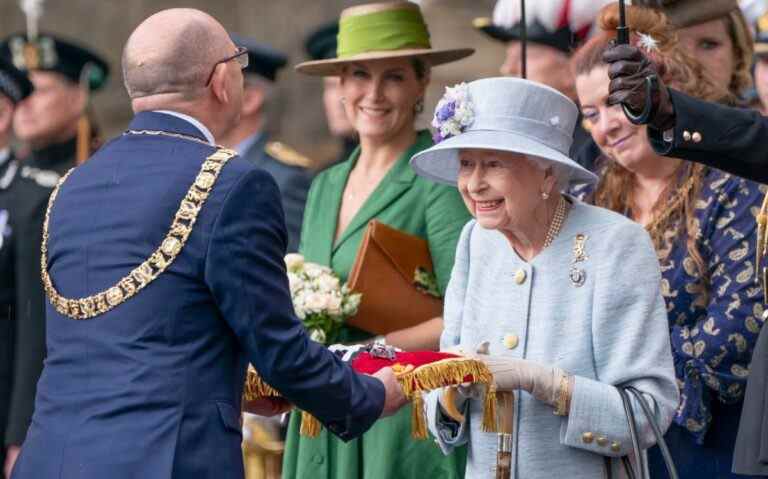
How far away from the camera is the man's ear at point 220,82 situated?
4941mm

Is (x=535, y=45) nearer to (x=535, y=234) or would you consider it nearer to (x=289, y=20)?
(x=535, y=234)

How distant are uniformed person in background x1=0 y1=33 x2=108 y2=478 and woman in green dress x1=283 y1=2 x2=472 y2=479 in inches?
49.8

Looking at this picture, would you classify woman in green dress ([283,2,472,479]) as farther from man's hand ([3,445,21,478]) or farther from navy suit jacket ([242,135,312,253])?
man's hand ([3,445,21,478])

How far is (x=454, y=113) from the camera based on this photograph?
209 inches

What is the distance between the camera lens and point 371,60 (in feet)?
21.7

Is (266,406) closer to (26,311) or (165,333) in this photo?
(165,333)

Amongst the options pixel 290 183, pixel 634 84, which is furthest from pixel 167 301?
pixel 290 183

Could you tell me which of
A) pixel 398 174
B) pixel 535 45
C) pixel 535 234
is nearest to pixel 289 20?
pixel 535 45

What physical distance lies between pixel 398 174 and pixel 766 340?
190cm

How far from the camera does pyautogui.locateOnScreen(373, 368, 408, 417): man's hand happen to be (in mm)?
5062

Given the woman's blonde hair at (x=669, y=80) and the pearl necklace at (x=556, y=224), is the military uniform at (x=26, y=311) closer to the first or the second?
the woman's blonde hair at (x=669, y=80)

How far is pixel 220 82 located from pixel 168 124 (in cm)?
18

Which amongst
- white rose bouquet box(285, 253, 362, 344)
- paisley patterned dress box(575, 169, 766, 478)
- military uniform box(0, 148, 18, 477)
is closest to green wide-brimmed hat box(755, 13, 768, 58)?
paisley patterned dress box(575, 169, 766, 478)

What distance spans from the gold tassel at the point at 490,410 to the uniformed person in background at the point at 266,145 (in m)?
2.41
